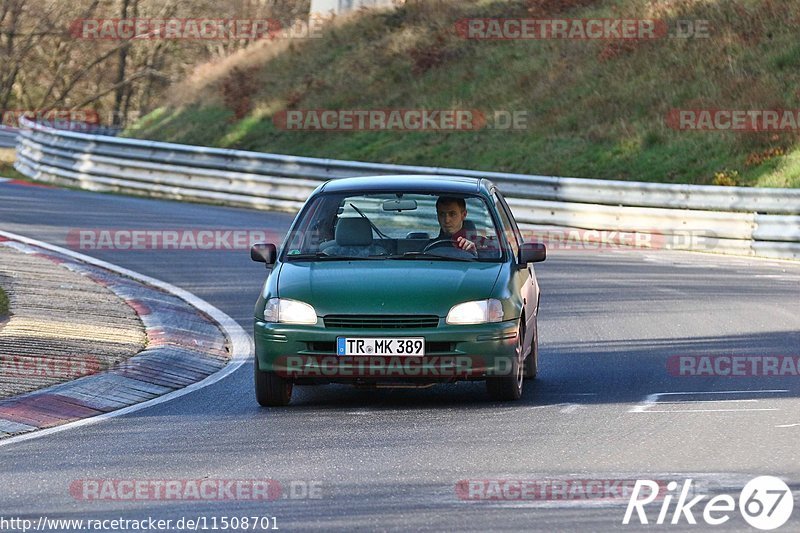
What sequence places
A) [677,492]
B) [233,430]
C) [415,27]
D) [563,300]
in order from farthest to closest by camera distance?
1. [415,27]
2. [563,300]
3. [233,430]
4. [677,492]

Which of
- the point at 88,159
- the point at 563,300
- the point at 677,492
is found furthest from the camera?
the point at 88,159

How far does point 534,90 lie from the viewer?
33.5 meters

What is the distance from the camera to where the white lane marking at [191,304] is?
363 inches

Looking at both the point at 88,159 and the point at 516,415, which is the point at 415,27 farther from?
the point at 516,415

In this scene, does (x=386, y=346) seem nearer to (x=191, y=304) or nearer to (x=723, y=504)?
(x=723, y=504)

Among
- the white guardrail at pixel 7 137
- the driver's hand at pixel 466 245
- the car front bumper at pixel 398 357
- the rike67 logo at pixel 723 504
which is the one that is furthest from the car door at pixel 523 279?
the white guardrail at pixel 7 137

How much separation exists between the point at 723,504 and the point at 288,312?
12.5ft

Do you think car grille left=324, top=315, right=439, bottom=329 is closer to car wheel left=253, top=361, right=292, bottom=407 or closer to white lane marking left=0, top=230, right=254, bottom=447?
car wheel left=253, top=361, right=292, bottom=407

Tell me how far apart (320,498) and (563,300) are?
9001 millimetres

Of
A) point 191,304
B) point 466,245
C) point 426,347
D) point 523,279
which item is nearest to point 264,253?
point 466,245

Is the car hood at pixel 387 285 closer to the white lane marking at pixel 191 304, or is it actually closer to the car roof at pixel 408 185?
the car roof at pixel 408 185

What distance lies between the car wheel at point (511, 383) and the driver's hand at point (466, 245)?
79 centimetres

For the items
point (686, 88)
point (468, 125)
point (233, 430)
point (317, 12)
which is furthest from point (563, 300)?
point (317, 12)

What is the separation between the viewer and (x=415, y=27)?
131ft
